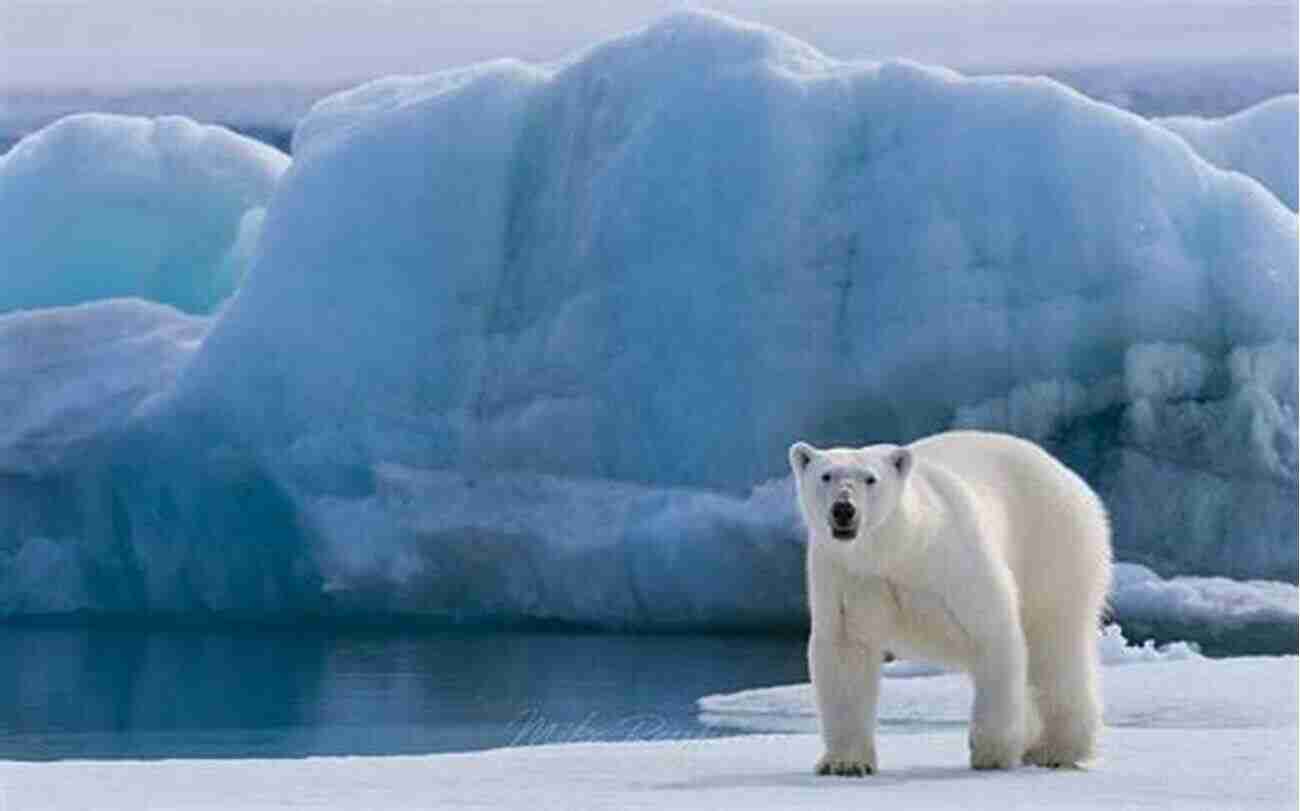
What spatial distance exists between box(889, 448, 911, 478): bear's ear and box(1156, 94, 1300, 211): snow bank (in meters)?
13.6

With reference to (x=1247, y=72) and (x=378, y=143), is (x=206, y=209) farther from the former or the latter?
(x=1247, y=72)

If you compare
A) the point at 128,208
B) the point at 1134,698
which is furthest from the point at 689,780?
the point at 128,208

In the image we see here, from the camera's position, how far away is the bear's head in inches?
229

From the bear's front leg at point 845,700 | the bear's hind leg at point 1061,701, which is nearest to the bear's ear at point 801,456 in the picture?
the bear's front leg at point 845,700

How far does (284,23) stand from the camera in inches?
898

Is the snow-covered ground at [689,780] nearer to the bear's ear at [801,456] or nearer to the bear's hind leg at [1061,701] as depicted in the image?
the bear's hind leg at [1061,701]

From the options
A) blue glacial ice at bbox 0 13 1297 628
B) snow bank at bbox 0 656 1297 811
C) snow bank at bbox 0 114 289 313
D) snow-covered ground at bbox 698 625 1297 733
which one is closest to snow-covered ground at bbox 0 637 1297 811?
snow bank at bbox 0 656 1297 811

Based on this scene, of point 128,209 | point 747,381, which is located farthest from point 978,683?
point 128,209

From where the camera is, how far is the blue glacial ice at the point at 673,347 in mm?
17453

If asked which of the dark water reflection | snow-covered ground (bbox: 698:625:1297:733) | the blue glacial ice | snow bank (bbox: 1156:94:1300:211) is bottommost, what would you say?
the dark water reflection

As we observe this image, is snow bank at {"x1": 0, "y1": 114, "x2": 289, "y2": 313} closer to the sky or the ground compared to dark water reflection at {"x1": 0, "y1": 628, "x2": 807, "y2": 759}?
closer to the sky

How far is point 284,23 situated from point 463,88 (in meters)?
3.99

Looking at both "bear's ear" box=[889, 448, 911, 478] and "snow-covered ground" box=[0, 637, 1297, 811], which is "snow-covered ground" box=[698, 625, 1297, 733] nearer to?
"snow-covered ground" box=[0, 637, 1297, 811]

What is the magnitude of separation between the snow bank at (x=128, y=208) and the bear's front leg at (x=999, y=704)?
49.9 feet
